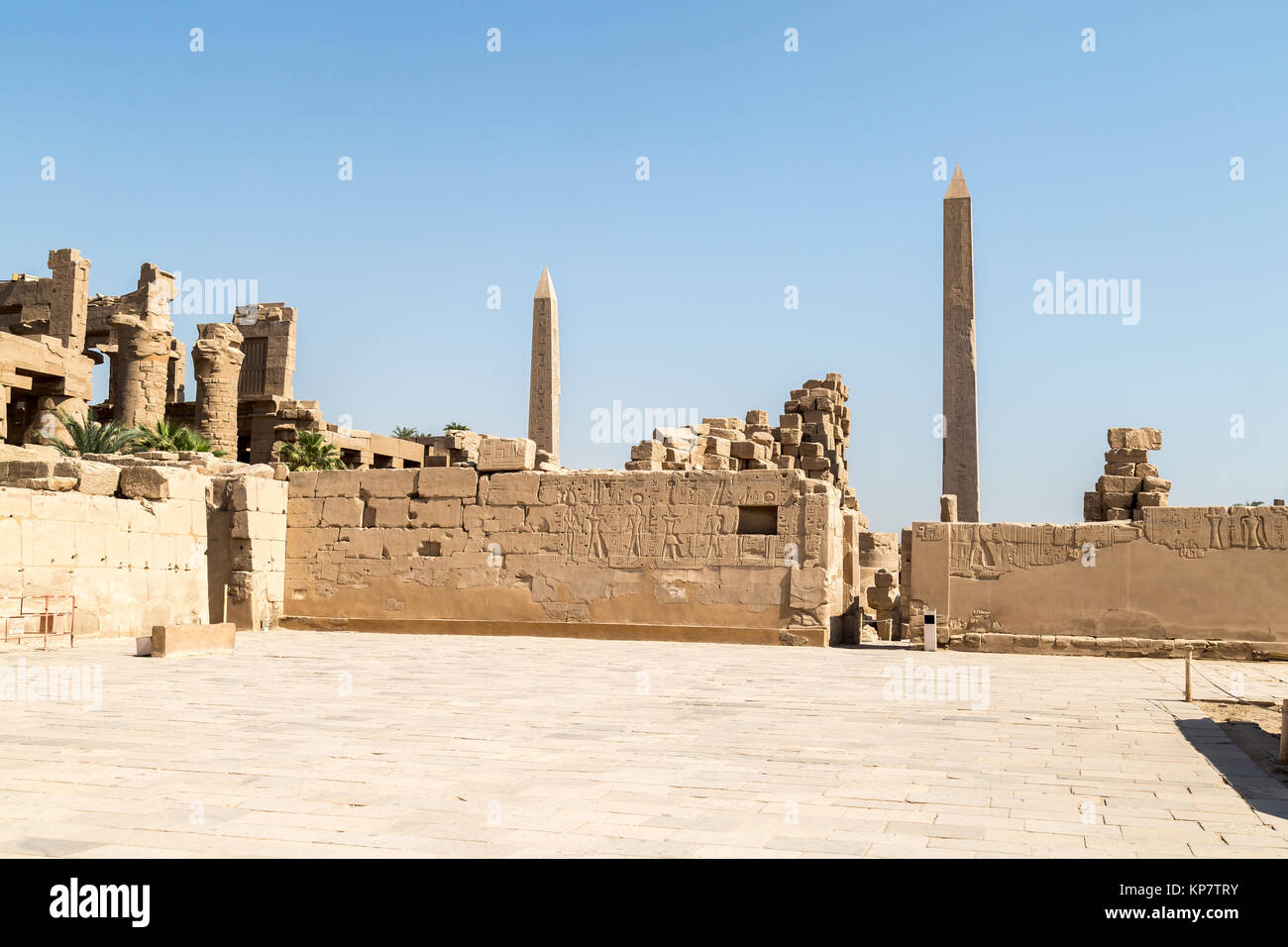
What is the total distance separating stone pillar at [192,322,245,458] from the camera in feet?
99.7

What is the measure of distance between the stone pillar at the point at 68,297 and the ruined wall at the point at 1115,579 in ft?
95.4

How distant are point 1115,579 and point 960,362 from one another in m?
7.58

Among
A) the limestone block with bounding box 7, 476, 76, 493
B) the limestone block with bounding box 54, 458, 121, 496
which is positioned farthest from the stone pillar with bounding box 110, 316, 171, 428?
the limestone block with bounding box 7, 476, 76, 493

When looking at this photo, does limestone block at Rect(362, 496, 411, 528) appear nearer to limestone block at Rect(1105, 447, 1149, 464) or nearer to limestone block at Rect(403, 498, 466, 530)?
limestone block at Rect(403, 498, 466, 530)

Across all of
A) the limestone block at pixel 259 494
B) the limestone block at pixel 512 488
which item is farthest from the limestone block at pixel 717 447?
the limestone block at pixel 259 494

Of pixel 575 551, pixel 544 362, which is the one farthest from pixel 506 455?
pixel 544 362

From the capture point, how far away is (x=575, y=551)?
45.3ft

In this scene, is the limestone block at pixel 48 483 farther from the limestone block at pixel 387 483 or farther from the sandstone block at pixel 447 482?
the sandstone block at pixel 447 482

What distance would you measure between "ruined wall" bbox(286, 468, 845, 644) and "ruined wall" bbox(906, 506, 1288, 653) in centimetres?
142

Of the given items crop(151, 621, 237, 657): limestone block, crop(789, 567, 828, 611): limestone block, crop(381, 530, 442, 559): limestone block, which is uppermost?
crop(381, 530, 442, 559): limestone block

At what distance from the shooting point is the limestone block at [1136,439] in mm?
16797

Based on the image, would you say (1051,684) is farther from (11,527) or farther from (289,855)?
(11,527)
